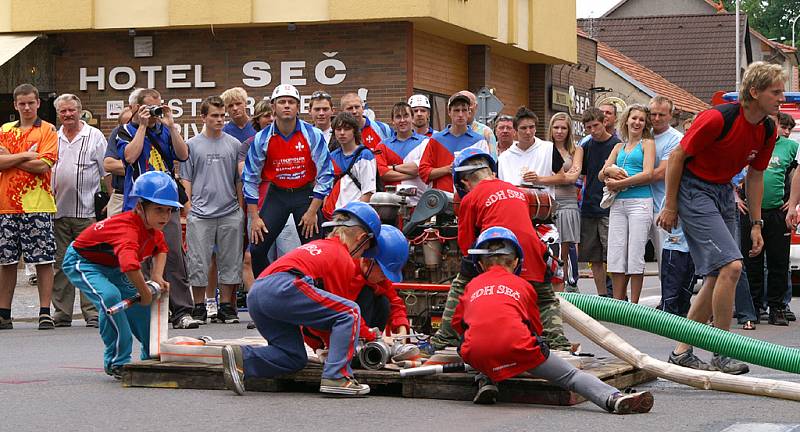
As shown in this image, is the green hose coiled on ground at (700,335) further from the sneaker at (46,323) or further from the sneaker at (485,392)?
the sneaker at (46,323)

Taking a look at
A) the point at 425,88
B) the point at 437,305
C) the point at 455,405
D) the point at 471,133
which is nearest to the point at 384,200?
A: the point at 437,305

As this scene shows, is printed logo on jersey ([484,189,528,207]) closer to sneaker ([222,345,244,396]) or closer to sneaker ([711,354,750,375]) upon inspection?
sneaker ([711,354,750,375])

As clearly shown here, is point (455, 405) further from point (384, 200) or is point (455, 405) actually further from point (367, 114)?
point (367, 114)

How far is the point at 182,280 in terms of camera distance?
1384 cm

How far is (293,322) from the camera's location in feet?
28.1

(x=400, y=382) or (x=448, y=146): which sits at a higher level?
(x=448, y=146)

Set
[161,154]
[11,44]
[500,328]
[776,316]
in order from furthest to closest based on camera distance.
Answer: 1. [11,44]
2. [776,316]
3. [161,154]
4. [500,328]

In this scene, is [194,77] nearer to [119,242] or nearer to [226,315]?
[226,315]

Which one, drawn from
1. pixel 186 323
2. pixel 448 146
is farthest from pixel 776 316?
pixel 186 323

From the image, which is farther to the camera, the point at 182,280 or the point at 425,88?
the point at 425,88

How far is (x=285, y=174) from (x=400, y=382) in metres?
5.02

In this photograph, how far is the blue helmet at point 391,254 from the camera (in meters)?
8.98

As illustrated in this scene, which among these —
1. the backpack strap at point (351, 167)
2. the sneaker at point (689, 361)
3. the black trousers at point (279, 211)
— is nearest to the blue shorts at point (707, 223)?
the sneaker at point (689, 361)

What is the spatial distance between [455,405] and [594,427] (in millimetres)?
1097
